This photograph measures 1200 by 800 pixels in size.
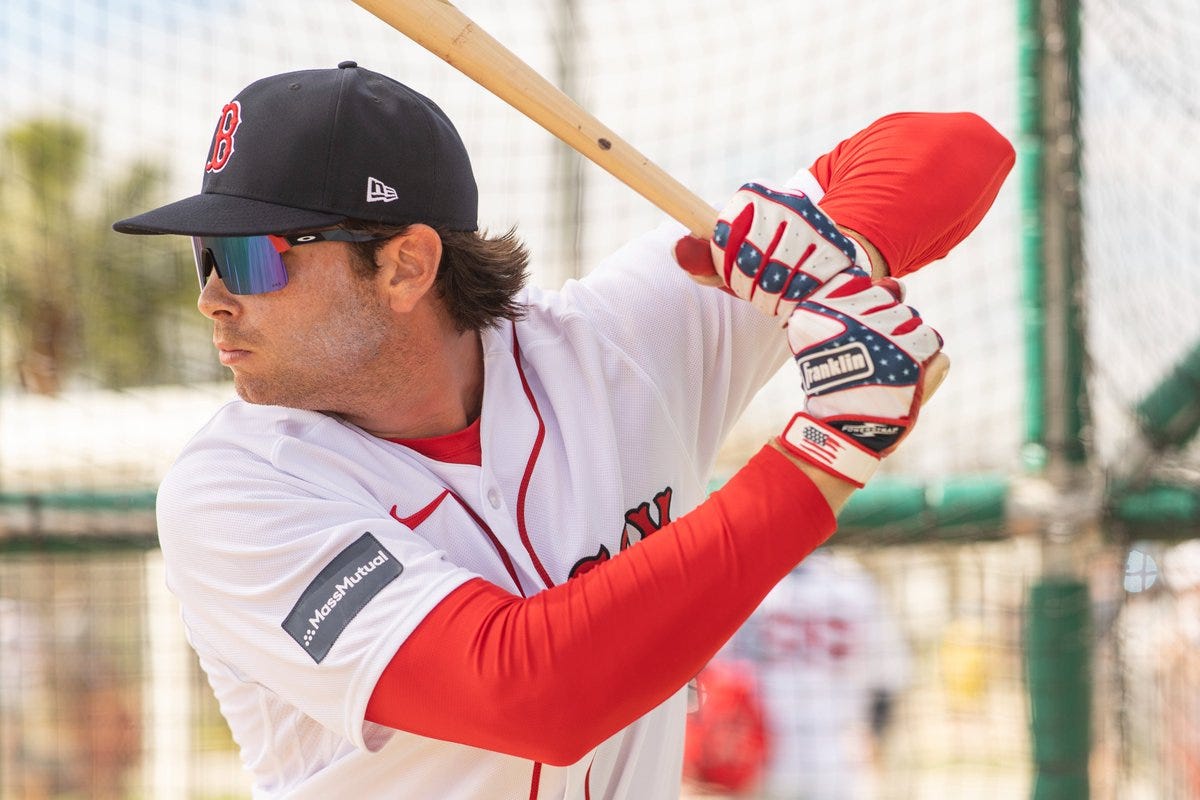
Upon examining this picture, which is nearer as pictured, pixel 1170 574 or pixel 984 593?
pixel 1170 574

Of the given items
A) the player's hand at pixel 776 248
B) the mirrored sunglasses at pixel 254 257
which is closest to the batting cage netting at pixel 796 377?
the player's hand at pixel 776 248

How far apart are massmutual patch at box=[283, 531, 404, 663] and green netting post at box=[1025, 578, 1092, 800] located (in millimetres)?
1639

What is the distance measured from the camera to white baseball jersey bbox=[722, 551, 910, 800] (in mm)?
3754

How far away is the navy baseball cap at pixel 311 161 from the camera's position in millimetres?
1307

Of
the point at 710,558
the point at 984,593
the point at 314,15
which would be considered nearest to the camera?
the point at 710,558

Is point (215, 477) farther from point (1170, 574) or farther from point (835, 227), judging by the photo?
point (1170, 574)

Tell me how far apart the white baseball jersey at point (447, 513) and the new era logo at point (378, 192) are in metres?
0.24

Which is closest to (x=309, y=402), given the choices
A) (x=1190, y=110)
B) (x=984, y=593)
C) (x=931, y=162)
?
(x=931, y=162)

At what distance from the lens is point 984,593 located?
327cm

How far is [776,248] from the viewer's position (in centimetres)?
128

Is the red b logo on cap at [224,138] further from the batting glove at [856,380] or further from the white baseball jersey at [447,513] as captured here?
the batting glove at [856,380]

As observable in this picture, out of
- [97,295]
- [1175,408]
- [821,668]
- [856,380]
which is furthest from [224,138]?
[97,295]

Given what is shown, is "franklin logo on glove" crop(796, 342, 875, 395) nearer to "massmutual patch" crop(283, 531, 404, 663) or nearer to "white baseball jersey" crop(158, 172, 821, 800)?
"white baseball jersey" crop(158, 172, 821, 800)

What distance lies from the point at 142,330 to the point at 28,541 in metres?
2.04
